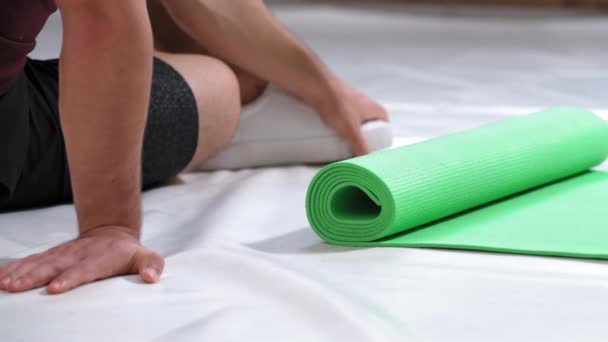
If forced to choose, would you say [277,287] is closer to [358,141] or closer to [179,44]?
[358,141]

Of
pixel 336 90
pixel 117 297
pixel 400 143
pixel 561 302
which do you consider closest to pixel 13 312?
pixel 117 297

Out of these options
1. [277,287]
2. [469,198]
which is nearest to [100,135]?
[277,287]

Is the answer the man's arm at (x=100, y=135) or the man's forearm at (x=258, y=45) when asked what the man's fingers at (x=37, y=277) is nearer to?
the man's arm at (x=100, y=135)

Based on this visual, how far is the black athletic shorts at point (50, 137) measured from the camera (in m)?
1.38

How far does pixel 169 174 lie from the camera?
164 cm

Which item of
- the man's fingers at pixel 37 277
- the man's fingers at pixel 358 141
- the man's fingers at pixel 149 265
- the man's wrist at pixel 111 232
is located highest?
the man's fingers at pixel 358 141

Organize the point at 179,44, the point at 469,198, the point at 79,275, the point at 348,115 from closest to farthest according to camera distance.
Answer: the point at 79,275 → the point at 469,198 → the point at 348,115 → the point at 179,44

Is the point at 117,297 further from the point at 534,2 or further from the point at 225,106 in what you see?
the point at 534,2

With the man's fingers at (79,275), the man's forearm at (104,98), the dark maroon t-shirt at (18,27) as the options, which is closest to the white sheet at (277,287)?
the man's fingers at (79,275)

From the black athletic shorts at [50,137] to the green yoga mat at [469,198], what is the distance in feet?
1.20

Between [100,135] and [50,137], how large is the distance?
34 cm

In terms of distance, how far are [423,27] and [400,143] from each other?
6.90ft

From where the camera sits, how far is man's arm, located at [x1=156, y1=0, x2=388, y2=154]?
1734 millimetres

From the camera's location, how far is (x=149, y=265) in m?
1.13
